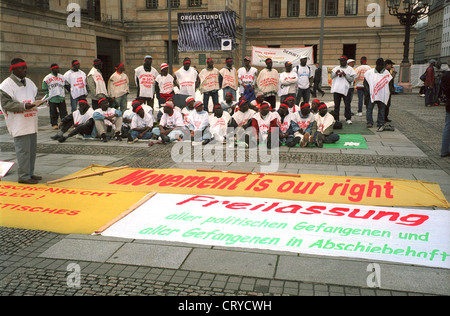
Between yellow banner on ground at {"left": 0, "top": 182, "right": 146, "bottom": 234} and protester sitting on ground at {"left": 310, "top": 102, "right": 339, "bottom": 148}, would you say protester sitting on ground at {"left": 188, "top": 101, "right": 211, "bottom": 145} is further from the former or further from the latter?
yellow banner on ground at {"left": 0, "top": 182, "right": 146, "bottom": 234}

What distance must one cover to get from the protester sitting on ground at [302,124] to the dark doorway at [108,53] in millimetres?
22982

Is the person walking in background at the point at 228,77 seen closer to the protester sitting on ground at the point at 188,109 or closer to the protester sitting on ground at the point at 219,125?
the protester sitting on ground at the point at 188,109

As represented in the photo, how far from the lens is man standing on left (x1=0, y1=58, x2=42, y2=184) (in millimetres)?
6297

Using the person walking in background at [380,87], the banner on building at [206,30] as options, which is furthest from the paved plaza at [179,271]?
the banner on building at [206,30]

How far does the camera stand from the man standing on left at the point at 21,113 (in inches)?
248

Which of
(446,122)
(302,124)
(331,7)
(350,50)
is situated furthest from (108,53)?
(446,122)

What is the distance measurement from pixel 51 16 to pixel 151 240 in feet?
73.1

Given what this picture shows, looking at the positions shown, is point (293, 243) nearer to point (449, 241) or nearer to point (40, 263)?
point (449, 241)

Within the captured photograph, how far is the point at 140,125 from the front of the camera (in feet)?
34.8


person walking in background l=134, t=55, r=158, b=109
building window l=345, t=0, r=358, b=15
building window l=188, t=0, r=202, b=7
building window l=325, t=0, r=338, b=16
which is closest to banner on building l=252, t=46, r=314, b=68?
building window l=188, t=0, r=202, b=7

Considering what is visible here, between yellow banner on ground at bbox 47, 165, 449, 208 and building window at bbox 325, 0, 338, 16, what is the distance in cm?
3173

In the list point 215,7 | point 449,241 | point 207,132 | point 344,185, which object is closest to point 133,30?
point 215,7

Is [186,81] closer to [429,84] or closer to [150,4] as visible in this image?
[429,84]

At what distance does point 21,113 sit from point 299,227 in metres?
4.67
